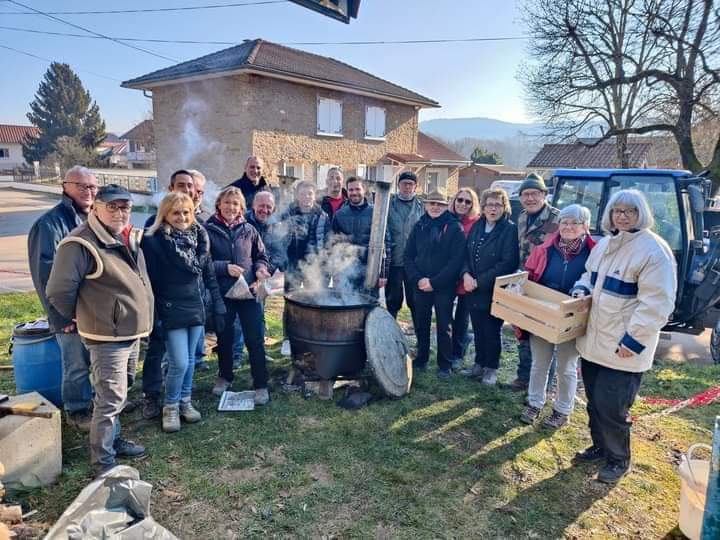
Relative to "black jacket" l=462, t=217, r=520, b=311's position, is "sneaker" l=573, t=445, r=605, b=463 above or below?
below

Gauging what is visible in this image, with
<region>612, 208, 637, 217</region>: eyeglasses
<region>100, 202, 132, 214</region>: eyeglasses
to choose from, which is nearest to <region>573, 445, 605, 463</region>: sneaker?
<region>612, 208, 637, 217</region>: eyeglasses

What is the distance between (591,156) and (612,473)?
27251 mm

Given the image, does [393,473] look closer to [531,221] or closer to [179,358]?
[179,358]

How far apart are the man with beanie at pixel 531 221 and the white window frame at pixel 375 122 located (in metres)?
16.8

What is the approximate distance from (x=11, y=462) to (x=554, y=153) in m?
30.7

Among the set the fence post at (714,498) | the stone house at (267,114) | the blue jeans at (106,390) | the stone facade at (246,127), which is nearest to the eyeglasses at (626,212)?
the fence post at (714,498)

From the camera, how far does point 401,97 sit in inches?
829

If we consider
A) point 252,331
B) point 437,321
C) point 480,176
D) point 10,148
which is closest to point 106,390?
point 252,331

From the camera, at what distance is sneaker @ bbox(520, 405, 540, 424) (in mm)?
4047

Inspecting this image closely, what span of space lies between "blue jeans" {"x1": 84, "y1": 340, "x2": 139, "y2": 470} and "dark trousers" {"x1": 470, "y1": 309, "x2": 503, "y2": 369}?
324 cm

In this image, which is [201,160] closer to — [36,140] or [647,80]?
[647,80]

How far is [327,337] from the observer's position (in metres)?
4.30

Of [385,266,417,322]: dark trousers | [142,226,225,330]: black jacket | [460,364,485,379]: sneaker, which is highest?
[142,226,225,330]: black jacket

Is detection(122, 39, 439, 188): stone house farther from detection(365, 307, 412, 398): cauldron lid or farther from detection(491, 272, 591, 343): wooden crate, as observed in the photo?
detection(491, 272, 591, 343): wooden crate
